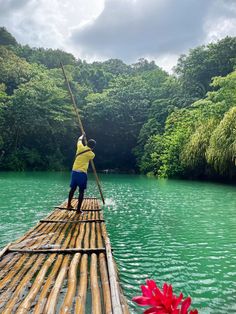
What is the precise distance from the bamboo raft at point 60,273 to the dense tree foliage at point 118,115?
21001mm

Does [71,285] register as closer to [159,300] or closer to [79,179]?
[159,300]

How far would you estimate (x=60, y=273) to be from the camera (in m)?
3.21

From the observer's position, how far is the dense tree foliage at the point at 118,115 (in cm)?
2909

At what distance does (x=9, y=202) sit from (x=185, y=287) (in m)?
7.88

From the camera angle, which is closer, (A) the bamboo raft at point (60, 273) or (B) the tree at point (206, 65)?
(A) the bamboo raft at point (60, 273)

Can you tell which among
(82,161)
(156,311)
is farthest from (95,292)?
(82,161)

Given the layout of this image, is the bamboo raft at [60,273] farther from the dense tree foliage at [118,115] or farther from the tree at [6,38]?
the tree at [6,38]

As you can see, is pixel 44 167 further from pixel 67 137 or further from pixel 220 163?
pixel 220 163

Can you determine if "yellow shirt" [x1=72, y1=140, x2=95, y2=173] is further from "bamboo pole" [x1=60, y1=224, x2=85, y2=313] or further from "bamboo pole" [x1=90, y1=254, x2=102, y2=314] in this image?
"bamboo pole" [x1=90, y1=254, x2=102, y2=314]

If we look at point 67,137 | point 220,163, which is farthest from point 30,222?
point 67,137

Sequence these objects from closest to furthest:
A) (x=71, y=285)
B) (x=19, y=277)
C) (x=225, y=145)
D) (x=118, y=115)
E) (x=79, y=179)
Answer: (x=71, y=285) < (x=19, y=277) < (x=79, y=179) < (x=225, y=145) < (x=118, y=115)

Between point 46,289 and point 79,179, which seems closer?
point 46,289

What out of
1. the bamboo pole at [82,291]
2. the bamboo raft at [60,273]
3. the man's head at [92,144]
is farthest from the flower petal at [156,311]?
the man's head at [92,144]

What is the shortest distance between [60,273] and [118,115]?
1364 inches
